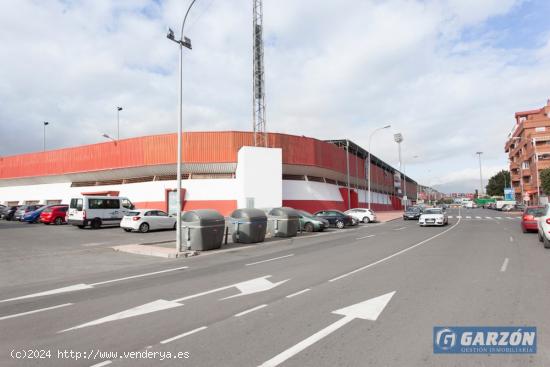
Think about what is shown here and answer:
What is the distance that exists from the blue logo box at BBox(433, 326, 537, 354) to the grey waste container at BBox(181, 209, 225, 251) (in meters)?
11.2

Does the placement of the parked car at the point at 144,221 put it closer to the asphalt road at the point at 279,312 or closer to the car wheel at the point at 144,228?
the car wheel at the point at 144,228

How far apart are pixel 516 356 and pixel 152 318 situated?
4.98m

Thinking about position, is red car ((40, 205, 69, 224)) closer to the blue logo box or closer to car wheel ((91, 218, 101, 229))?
car wheel ((91, 218, 101, 229))

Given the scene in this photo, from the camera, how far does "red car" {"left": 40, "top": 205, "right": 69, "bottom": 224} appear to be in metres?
29.8

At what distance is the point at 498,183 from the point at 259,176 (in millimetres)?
108170

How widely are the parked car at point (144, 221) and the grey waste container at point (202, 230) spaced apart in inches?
362

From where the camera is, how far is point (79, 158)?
44.7 metres

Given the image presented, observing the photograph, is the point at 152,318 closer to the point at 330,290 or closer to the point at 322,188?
the point at 330,290

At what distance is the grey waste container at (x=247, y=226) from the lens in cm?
1769

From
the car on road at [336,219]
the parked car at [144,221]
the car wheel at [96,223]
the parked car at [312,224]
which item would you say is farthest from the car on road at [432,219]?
the car wheel at [96,223]

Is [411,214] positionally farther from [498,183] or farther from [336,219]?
[498,183]

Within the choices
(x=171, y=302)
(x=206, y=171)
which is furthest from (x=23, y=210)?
(x=171, y=302)

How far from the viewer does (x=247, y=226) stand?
57.9 ft

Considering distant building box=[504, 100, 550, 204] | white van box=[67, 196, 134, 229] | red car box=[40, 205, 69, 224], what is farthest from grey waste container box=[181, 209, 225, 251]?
distant building box=[504, 100, 550, 204]
